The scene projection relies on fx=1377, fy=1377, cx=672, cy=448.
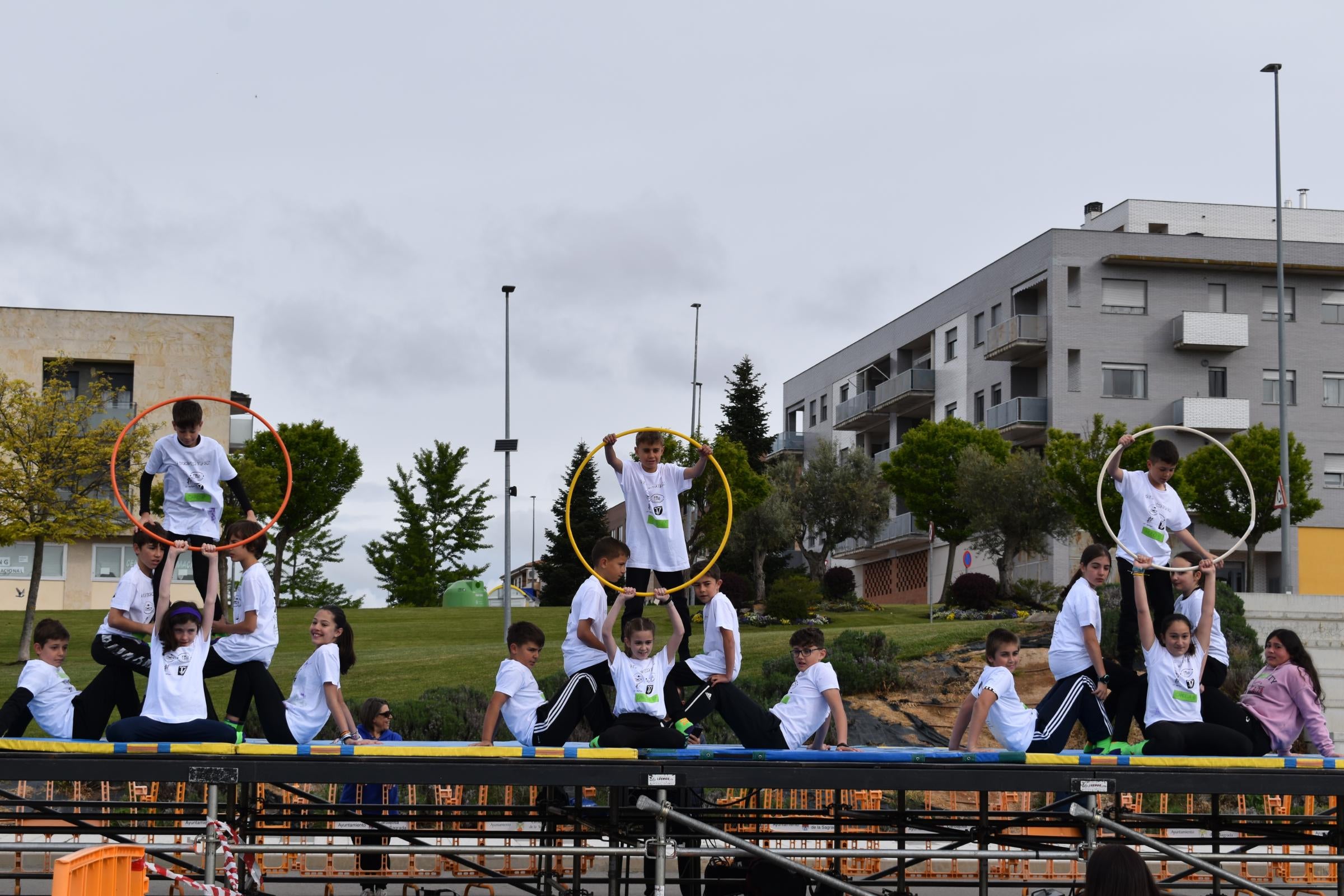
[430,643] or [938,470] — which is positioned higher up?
[938,470]

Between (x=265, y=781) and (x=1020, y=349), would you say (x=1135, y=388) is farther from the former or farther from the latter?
(x=265, y=781)

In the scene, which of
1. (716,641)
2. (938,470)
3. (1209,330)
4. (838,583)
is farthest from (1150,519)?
(1209,330)

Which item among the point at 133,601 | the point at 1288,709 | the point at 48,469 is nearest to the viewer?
the point at 133,601

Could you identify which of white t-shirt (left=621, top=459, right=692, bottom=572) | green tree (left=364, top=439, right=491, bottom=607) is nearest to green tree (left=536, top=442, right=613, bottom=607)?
green tree (left=364, top=439, right=491, bottom=607)

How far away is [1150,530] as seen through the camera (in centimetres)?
1051

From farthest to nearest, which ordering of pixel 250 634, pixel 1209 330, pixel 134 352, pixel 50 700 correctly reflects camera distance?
pixel 1209 330
pixel 134 352
pixel 250 634
pixel 50 700

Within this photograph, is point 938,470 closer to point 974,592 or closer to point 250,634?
point 974,592

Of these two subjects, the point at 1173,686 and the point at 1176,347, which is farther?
the point at 1176,347

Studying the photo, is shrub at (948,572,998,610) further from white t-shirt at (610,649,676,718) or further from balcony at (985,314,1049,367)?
white t-shirt at (610,649,676,718)

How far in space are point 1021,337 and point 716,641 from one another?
39596 millimetres

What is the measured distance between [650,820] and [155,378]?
129ft

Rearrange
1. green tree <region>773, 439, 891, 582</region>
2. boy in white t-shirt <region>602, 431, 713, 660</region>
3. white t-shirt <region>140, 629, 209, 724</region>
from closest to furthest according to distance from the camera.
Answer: white t-shirt <region>140, 629, 209, 724</region> → boy in white t-shirt <region>602, 431, 713, 660</region> → green tree <region>773, 439, 891, 582</region>

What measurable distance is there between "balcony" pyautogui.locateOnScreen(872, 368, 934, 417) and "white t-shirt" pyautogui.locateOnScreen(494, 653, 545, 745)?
46.4 meters

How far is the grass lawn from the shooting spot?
23.3 metres
